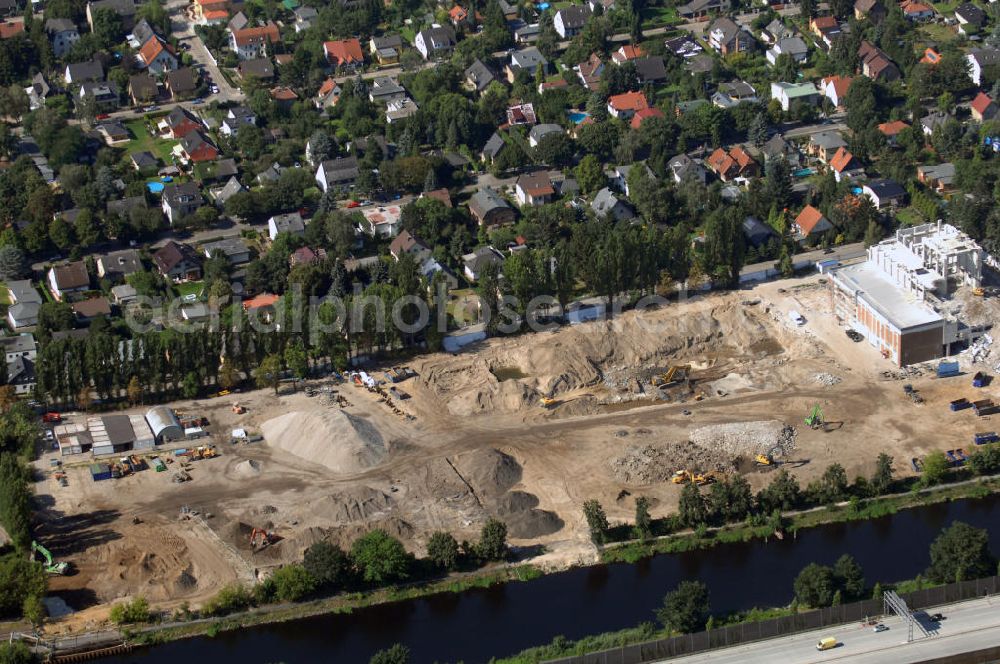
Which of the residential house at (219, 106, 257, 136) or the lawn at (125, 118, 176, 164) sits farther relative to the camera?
the residential house at (219, 106, 257, 136)

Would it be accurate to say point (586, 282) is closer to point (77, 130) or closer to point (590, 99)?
point (590, 99)

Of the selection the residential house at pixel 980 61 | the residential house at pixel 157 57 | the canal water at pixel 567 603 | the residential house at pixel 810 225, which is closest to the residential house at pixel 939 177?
the residential house at pixel 810 225

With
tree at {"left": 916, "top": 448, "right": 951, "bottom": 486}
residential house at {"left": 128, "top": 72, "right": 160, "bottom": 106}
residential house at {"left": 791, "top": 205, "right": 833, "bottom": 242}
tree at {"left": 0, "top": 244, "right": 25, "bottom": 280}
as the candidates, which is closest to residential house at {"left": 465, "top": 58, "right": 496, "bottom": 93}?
residential house at {"left": 128, "top": 72, "right": 160, "bottom": 106}

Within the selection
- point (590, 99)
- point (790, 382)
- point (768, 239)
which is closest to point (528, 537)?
point (790, 382)

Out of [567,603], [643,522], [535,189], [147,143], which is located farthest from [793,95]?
[567,603]

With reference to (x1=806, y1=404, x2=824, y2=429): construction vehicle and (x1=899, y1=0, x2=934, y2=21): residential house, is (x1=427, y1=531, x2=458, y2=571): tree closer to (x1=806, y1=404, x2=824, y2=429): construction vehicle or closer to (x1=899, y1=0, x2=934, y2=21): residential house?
(x1=806, y1=404, x2=824, y2=429): construction vehicle

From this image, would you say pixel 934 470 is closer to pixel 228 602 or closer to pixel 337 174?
pixel 228 602

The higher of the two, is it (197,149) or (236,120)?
(236,120)
